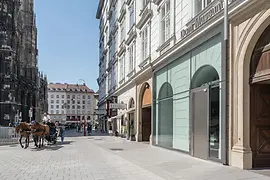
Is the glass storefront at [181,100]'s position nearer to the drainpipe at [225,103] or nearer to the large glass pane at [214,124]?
the large glass pane at [214,124]

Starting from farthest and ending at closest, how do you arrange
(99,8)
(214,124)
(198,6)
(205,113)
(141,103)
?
1. (99,8)
2. (141,103)
3. (198,6)
4. (205,113)
5. (214,124)

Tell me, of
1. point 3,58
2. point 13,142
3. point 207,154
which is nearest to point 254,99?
point 207,154

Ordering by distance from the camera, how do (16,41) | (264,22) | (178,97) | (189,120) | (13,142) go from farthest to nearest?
(16,41)
(13,142)
(178,97)
(189,120)
(264,22)

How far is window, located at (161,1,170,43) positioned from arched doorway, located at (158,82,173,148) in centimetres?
260

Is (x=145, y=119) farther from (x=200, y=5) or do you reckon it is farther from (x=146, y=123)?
(x=200, y=5)

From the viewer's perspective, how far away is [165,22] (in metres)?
20.3

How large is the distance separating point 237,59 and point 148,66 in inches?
479

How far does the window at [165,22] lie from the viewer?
1959cm

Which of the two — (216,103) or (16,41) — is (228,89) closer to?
(216,103)

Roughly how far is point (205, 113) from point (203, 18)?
3570 mm

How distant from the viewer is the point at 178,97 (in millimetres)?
17516

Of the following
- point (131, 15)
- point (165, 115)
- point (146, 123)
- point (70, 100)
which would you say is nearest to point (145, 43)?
point (146, 123)

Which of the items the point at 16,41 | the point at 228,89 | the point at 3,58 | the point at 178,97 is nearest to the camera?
the point at 228,89

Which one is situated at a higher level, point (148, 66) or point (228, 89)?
point (148, 66)
